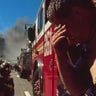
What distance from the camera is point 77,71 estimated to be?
1.95 m

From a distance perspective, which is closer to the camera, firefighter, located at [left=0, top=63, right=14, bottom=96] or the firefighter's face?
the firefighter's face

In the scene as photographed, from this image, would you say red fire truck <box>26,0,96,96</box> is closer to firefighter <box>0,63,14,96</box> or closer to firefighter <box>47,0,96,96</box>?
firefighter <box>0,63,14,96</box>

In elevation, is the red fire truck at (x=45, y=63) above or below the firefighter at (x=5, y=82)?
above

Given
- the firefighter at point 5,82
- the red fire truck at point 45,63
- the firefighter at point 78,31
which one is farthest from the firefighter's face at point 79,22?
the red fire truck at point 45,63

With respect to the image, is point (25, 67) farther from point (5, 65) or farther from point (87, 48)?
point (87, 48)

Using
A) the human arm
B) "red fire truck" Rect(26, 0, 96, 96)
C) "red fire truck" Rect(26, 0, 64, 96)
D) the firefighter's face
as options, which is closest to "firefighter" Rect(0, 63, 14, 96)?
"red fire truck" Rect(26, 0, 96, 96)

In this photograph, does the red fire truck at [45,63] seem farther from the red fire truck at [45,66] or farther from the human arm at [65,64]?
the human arm at [65,64]

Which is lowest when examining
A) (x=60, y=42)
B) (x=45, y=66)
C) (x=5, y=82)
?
(x=60, y=42)

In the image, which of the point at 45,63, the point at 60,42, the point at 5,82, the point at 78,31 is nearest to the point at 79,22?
the point at 78,31

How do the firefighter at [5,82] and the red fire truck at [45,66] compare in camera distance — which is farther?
the red fire truck at [45,66]

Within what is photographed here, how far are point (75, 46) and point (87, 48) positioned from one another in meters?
0.25

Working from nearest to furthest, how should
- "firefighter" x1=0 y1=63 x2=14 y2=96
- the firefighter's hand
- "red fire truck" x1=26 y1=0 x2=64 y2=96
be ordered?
1. the firefighter's hand
2. "firefighter" x1=0 y1=63 x2=14 y2=96
3. "red fire truck" x1=26 y1=0 x2=64 y2=96

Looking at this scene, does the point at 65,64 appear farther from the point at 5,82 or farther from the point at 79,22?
the point at 5,82

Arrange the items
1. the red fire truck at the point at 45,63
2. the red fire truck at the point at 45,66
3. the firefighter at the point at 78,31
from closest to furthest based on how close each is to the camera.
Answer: the firefighter at the point at 78,31, the red fire truck at the point at 45,66, the red fire truck at the point at 45,63
